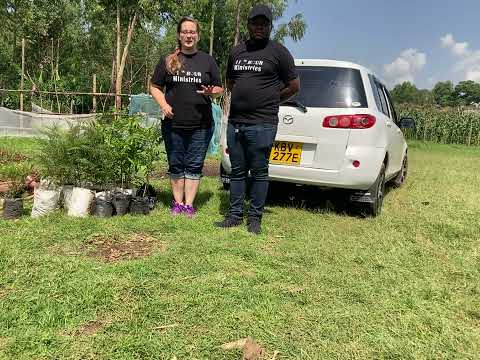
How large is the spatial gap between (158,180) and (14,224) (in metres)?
2.84

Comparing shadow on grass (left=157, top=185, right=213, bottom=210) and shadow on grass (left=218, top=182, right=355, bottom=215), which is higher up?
shadow on grass (left=218, top=182, right=355, bottom=215)

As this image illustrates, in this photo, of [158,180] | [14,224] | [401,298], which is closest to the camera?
[401,298]

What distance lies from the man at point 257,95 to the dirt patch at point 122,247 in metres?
0.83

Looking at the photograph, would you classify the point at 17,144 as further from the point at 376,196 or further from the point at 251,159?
the point at 376,196

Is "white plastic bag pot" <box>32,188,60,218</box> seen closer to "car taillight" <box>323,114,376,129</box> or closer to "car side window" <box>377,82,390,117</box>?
"car taillight" <box>323,114,376,129</box>

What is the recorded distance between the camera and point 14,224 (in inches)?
163

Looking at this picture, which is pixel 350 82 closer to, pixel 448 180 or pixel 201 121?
pixel 201 121

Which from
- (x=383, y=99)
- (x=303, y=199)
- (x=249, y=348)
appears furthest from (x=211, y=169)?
(x=249, y=348)

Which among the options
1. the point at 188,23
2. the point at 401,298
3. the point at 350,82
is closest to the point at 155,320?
the point at 401,298

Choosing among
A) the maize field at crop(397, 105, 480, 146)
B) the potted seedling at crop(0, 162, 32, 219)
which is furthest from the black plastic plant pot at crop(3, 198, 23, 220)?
the maize field at crop(397, 105, 480, 146)

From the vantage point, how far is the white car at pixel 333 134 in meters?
4.81

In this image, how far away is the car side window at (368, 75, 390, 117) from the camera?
17.7 ft

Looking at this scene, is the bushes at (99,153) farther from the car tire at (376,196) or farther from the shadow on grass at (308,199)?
the car tire at (376,196)

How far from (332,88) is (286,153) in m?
0.85
